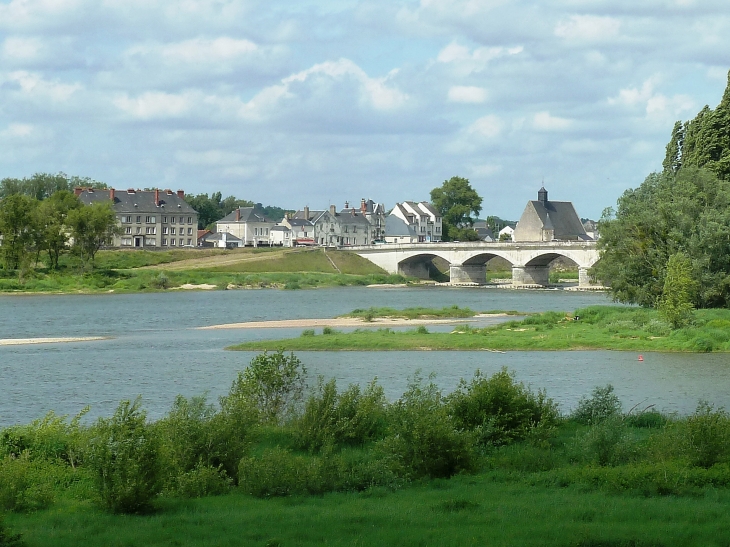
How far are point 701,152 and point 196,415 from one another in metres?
48.9

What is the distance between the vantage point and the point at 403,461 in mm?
15664

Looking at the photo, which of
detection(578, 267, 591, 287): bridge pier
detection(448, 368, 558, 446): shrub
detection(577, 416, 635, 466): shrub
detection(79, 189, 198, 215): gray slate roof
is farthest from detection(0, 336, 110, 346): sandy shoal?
detection(79, 189, 198, 215): gray slate roof

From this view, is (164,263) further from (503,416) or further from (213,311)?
(503,416)

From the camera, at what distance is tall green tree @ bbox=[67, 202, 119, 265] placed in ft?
318

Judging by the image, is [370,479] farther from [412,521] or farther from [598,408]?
[598,408]

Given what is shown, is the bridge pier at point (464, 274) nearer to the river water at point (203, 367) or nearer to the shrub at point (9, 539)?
the river water at point (203, 367)

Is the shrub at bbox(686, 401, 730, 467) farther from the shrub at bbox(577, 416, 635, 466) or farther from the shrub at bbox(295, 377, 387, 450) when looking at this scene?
the shrub at bbox(295, 377, 387, 450)

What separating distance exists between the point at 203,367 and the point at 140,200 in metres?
104

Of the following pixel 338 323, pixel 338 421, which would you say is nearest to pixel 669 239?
pixel 338 323

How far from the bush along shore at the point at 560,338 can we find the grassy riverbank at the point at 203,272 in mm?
52159

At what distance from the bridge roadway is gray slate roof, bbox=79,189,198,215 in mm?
28193

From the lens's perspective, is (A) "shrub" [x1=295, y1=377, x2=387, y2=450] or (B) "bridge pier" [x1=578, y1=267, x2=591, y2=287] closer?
(A) "shrub" [x1=295, y1=377, x2=387, y2=450]

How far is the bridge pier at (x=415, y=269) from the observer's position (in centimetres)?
11988

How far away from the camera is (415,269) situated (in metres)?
122
